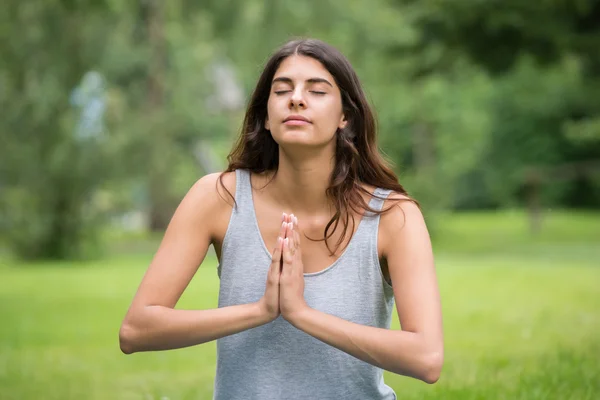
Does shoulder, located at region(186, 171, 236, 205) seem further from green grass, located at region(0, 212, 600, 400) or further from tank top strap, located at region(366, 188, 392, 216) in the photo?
green grass, located at region(0, 212, 600, 400)

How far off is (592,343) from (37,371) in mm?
3582

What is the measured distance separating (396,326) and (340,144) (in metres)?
4.85

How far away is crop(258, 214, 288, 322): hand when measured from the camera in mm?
2496

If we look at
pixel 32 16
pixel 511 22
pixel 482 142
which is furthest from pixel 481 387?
pixel 482 142

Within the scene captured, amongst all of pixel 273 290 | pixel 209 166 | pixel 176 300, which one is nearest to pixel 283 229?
pixel 273 290

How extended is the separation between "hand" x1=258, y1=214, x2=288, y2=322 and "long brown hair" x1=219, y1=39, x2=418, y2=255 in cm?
24

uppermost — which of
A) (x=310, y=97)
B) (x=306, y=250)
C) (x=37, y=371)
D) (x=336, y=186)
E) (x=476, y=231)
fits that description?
(x=310, y=97)

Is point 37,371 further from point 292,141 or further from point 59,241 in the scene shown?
point 59,241

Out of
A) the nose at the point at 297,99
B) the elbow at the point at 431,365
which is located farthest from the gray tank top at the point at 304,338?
the nose at the point at 297,99

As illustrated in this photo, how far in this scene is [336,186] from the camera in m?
2.81

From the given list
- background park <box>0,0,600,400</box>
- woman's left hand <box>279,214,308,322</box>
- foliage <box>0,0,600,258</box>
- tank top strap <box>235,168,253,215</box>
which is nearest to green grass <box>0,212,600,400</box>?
background park <box>0,0,600,400</box>

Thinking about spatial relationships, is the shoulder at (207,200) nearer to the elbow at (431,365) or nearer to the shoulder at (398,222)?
the shoulder at (398,222)

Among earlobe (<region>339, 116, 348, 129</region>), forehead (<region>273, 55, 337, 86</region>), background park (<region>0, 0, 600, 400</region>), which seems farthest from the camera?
background park (<region>0, 0, 600, 400</region>)

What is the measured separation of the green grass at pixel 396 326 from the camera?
4.84 metres
